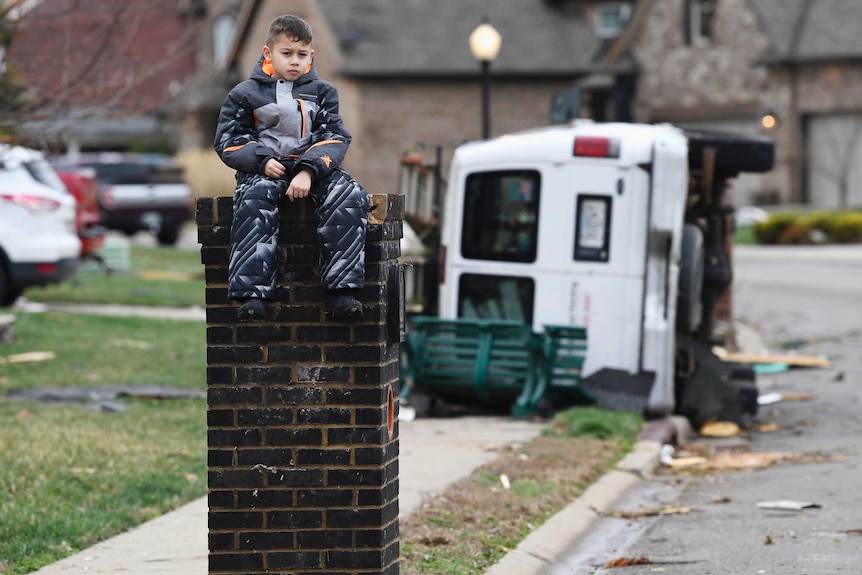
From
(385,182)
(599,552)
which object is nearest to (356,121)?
(385,182)

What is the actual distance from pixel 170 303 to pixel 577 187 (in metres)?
10.4

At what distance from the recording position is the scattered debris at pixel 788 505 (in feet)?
27.9

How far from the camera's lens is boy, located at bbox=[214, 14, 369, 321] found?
540 centimetres

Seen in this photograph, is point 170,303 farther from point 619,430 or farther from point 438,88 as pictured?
point 438,88

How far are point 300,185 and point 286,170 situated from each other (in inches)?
5.8

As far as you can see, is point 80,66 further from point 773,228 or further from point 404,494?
point 773,228

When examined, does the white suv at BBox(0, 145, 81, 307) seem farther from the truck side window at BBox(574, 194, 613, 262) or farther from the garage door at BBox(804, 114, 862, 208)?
the garage door at BBox(804, 114, 862, 208)

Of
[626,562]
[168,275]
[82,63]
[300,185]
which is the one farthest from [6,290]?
[300,185]

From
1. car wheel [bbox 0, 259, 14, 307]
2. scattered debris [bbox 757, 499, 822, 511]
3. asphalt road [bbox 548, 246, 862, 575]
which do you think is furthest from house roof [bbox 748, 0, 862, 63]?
scattered debris [bbox 757, 499, 822, 511]

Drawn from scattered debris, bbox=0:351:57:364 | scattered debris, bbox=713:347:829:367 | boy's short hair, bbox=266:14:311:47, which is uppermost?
boy's short hair, bbox=266:14:311:47

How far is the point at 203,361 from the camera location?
14.8 metres

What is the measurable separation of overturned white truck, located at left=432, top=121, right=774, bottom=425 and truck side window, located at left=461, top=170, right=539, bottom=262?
0.01m

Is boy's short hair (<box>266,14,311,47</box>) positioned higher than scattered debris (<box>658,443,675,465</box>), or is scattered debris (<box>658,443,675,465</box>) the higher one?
boy's short hair (<box>266,14,311,47</box>)

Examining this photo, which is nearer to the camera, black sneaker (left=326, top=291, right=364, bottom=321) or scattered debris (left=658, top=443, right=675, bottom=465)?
black sneaker (left=326, top=291, right=364, bottom=321)
